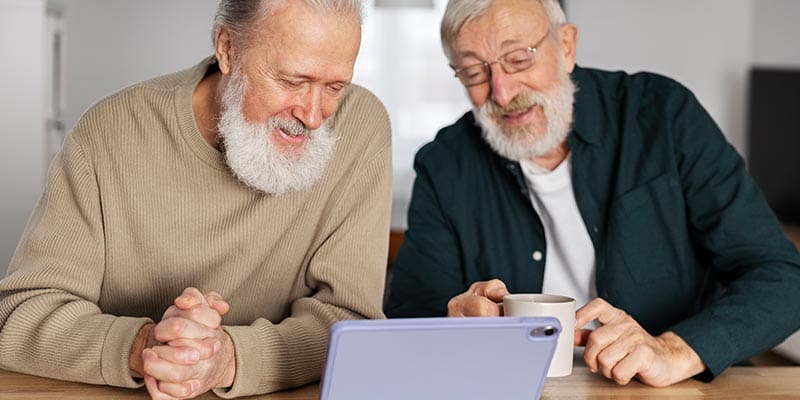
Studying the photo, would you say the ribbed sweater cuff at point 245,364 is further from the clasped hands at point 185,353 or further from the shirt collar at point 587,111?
the shirt collar at point 587,111

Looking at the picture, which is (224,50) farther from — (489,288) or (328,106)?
(489,288)

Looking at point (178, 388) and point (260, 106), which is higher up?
point (260, 106)

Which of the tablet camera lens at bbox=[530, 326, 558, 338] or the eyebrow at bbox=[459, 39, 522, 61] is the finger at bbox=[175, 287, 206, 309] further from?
the eyebrow at bbox=[459, 39, 522, 61]

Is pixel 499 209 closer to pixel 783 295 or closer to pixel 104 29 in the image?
pixel 783 295

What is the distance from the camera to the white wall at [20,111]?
4.34 meters

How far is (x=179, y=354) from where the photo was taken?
4.00ft

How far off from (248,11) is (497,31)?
23.1 inches

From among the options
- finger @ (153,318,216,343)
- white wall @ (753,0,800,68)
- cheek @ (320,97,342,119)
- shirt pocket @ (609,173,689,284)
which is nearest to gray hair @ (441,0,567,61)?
shirt pocket @ (609,173,689,284)

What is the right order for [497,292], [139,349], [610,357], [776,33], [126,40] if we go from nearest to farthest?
[139,349]
[610,357]
[497,292]
[776,33]
[126,40]

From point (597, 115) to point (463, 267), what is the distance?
439 millimetres

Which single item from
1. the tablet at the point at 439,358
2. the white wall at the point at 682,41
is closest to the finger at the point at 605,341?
the tablet at the point at 439,358

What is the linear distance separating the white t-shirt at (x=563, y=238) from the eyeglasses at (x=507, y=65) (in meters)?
0.23

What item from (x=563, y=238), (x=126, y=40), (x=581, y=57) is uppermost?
(x=563, y=238)

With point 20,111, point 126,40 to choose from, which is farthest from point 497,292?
point 126,40
